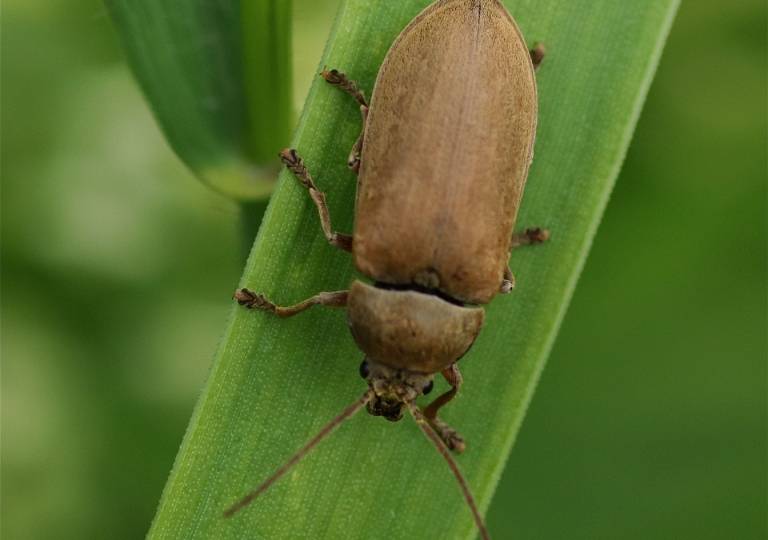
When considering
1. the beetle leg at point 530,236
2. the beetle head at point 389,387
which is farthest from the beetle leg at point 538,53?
the beetle head at point 389,387

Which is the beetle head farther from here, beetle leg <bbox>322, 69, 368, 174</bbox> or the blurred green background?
the blurred green background

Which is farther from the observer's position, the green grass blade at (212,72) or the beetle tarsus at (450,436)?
the beetle tarsus at (450,436)

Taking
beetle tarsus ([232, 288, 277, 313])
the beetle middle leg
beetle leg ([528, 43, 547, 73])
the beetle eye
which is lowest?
the beetle eye

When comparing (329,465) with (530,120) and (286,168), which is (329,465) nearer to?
(286,168)

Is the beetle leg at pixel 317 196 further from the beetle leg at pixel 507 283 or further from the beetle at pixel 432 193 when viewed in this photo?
the beetle leg at pixel 507 283

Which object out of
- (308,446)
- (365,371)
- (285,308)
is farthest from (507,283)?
(308,446)

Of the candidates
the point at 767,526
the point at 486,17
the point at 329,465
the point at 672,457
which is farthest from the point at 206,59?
the point at 767,526

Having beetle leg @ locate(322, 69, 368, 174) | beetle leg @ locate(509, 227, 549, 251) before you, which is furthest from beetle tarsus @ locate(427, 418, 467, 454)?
beetle leg @ locate(322, 69, 368, 174)
